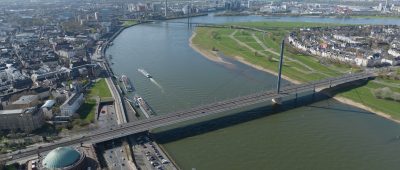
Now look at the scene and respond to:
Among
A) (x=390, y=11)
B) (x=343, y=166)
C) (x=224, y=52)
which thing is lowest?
(x=343, y=166)

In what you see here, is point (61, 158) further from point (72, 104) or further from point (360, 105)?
point (360, 105)

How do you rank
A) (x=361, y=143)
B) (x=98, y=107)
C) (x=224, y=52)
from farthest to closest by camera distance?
(x=224, y=52)
(x=98, y=107)
(x=361, y=143)

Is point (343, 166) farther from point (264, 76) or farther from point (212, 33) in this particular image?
point (212, 33)

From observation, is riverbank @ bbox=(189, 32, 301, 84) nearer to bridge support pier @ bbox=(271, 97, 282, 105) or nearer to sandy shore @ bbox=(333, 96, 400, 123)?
sandy shore @ bbox=(333, 96, 400, 123)

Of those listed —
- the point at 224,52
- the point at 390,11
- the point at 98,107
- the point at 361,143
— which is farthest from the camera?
the point at 390,11

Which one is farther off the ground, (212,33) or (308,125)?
(212,33)

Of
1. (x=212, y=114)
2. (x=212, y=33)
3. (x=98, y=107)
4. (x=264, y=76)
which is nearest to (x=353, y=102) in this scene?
(x=264, y=76)

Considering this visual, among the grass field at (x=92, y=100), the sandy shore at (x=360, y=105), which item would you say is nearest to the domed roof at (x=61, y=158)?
the grass field at (x=92, y=100)

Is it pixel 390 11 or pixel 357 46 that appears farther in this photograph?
pixel 390 11
